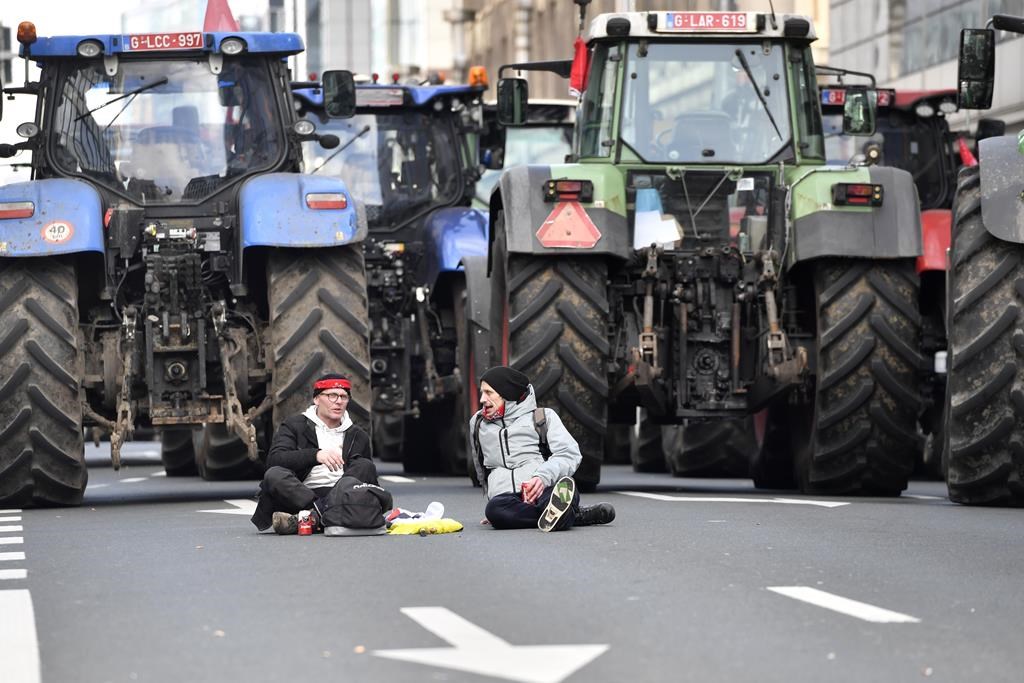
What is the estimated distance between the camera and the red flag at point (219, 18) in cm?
1933

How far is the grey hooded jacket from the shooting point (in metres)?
13.7

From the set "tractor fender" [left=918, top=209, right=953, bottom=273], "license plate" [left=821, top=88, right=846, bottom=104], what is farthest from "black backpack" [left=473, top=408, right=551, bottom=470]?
"license plate" [left=821, top=88, right=846, bottom=104]

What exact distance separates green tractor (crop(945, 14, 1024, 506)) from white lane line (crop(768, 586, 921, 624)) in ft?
15.8

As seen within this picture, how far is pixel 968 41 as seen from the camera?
1430 centimetres

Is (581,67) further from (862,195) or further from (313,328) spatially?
(313,328)

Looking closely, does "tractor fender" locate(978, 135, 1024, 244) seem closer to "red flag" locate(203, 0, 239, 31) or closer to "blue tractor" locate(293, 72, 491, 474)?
"blue tractor" locate(293, 72, 491, 474)

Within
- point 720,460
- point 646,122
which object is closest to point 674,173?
point 646,122

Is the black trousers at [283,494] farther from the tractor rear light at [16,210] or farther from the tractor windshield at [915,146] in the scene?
the tractor windshield at [915,146]

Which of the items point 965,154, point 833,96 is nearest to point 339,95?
point 833,96

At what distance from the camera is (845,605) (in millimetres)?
9477

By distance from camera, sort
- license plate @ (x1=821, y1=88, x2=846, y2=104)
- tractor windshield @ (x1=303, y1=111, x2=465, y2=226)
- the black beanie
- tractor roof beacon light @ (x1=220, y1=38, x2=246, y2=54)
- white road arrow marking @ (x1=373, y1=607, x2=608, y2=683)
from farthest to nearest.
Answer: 1. license plate @ (x1=821, y1=88, x2=846, y2=104)
2. tractor windshield @ (x1=303, y1=111, x2=465, y2=226)
3. tractor roof beacon light @ (x1=220, y1=38, x2=246, y2=54)
4. the black beanie
5. white road arrow marking @ (x1=373, y1=607, x2=608, y2=683)

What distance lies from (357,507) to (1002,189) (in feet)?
13.8

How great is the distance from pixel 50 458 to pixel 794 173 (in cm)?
514

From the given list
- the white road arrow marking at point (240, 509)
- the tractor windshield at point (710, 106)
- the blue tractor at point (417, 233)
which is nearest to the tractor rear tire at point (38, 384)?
the white road arrow marking at point (240, 509)
